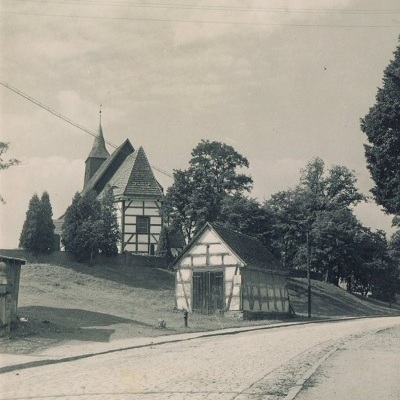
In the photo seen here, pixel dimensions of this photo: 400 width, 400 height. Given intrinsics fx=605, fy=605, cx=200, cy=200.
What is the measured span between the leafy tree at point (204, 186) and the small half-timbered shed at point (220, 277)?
14371 mm

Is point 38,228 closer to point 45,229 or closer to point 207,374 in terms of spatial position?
point 45,229

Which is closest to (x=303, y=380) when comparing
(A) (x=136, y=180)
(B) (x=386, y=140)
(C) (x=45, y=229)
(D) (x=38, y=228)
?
(B) (x=386, y=140)

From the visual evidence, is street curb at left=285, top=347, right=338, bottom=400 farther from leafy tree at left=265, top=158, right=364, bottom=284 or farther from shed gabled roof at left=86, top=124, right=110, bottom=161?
shed gabled roof at left=86, top=124, right=110, bottom=161

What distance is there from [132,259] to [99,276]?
17.8ft

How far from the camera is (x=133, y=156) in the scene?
60156 millimetres

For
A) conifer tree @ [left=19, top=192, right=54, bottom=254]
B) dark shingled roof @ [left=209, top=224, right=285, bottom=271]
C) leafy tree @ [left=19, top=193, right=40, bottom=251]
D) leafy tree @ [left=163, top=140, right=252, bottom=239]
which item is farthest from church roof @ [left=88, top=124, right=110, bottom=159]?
dark shingled roof @ [left=209, top=224, right=285, bottom=271]

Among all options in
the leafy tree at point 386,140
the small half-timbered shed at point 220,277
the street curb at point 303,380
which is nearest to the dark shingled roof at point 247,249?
the small half-timbered shed at point 220,277

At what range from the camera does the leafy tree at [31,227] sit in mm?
44688

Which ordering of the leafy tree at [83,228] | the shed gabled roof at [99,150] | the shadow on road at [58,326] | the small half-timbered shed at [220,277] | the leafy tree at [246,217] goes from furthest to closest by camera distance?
the shed gabled roof at [99,150], the leafy tree at [246,217], the leafy tree at [83,228], the small half-timbered shed at [220,277], the shadow on road at [58,326]

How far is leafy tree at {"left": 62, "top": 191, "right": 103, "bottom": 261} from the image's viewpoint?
1816 inches

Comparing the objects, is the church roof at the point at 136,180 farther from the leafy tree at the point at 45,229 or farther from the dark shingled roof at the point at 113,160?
the leafy tree at the point at 45,229

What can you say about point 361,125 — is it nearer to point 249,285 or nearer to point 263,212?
point 249,285

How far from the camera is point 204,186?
53.8 m

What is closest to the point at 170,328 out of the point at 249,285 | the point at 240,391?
the point at 249,285
